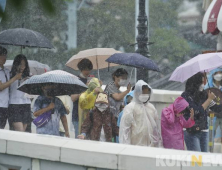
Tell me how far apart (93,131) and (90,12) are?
→ 3761cm

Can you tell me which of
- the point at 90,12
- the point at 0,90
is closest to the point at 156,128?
the point at 0,90

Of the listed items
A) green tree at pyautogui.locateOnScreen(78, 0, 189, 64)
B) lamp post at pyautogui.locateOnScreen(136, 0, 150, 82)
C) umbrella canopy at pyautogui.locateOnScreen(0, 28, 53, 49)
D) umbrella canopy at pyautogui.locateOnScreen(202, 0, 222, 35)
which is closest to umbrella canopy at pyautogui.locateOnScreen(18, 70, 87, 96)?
umbrella canopy at pyautogui.locateOnScreen(0, 28, 53, 49)

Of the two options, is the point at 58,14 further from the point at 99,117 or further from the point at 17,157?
the point at 99,117

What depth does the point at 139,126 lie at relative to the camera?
23.3 ft

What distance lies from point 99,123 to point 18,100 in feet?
4.78

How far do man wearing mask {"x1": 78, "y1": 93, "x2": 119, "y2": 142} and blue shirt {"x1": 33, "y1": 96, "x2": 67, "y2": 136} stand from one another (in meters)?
0.32

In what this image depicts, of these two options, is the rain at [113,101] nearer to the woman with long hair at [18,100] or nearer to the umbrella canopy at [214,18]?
the woman with long hair at [18,100]

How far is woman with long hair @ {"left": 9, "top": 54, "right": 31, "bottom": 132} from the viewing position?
27.8ft

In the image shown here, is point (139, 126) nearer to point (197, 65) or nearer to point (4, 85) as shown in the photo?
point (197, 65)

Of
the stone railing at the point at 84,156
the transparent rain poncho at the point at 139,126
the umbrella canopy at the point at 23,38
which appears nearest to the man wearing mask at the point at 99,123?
the transparent rain poncho at the point at 139,126

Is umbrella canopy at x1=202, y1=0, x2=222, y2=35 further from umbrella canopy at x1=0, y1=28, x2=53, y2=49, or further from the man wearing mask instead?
the man wearing mask

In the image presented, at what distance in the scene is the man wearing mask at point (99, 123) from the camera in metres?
7.59

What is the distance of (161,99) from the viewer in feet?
36.7

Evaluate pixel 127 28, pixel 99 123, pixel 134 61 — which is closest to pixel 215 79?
pixel 134 61
